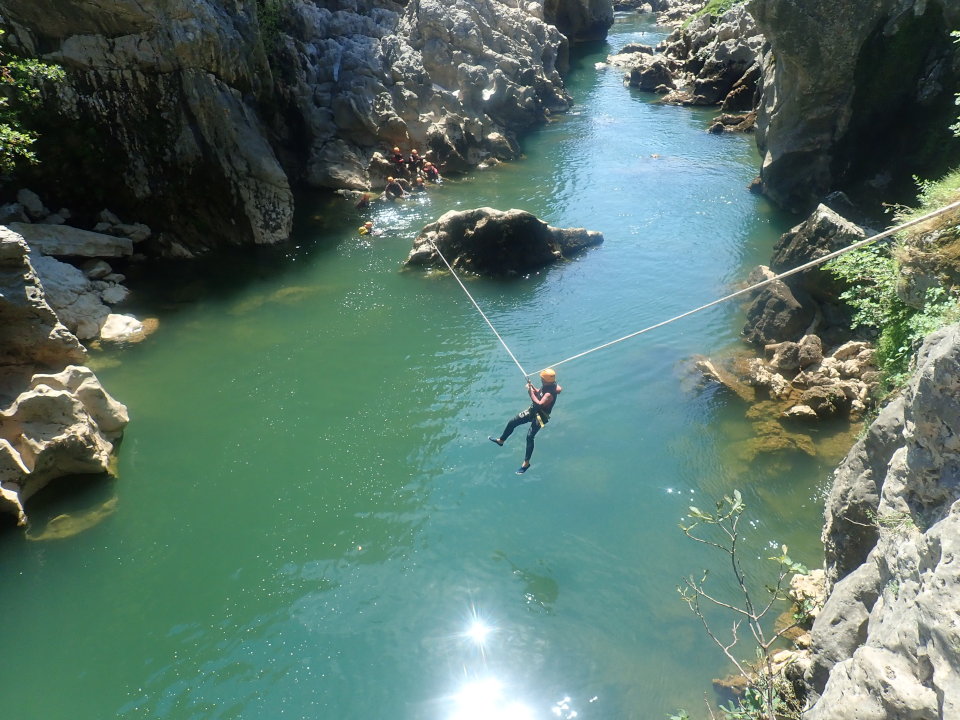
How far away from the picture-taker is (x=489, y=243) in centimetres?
2275

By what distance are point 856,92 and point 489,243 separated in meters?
13.9

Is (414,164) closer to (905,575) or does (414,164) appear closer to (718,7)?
(905,575)

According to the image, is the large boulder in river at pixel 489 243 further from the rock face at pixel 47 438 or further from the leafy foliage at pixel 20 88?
the rock face at pixel 47 438

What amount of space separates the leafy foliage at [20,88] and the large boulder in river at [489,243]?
1135 centimetres

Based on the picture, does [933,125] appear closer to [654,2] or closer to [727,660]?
[727,660]

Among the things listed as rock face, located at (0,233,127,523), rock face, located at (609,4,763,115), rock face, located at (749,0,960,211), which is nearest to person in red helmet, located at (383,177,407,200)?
rock face, located at (749,0,960,211)

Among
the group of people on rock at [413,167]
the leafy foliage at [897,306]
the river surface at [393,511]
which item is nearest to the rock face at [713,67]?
the group of people on rock at [413,167]

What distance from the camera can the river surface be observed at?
10.2 meters

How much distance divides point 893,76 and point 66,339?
25686 millimetres

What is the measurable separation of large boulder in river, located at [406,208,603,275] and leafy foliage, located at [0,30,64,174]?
1135 cm

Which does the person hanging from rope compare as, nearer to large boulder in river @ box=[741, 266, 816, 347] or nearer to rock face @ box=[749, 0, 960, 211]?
large boulder in river @ box=[741, 266, 816, 347]

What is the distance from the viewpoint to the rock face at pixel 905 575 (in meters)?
5.03

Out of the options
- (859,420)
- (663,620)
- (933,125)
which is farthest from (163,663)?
Result: (933,125)

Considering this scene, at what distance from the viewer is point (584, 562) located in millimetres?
12023
